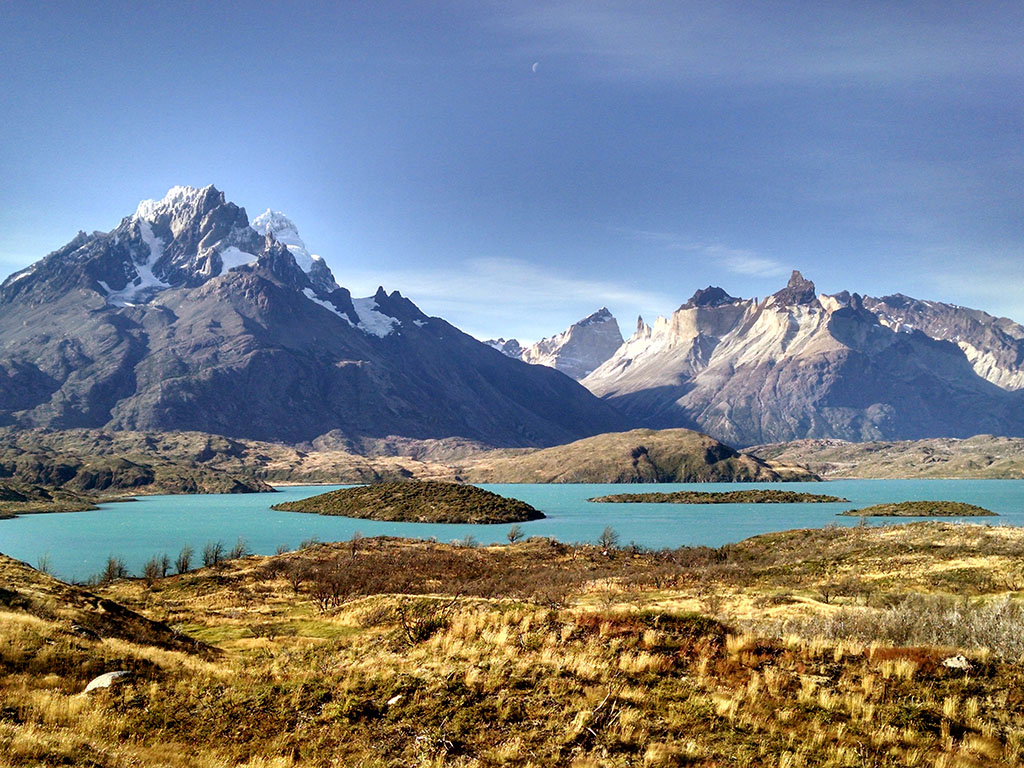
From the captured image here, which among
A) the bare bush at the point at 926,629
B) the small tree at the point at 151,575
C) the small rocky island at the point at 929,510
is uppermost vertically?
the bare bush at the point at 926,629

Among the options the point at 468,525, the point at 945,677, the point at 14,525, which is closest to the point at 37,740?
the point at 945,677

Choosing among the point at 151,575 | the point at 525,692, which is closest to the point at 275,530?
the point at 151,575

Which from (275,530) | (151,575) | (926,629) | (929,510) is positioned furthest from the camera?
(929,510)

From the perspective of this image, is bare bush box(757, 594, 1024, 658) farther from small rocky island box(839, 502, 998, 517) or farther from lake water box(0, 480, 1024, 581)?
small rocky island box(839, 502, 998, 517)

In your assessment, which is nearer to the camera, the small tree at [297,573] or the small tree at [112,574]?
the small tree at [297,573]

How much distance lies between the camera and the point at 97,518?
185000mm

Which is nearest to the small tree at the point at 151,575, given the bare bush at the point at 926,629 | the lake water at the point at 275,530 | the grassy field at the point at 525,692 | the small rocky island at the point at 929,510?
the lake water at the point at 275,530

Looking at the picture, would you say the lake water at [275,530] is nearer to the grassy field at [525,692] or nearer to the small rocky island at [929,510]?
the small rocky island at [929,510]

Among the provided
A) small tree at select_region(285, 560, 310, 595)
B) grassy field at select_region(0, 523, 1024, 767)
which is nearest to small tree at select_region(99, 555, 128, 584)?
small tree at select_region(285, 560, 310, 595)

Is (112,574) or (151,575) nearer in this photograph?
(112,574)

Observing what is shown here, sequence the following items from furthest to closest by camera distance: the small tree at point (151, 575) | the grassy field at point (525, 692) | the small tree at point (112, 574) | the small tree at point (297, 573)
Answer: the small tree at point (112, 574), the small tree at point (151, 575), the small tree at point (297, 573), the grassy field at point (525, 692)

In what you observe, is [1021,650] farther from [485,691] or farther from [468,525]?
[468,525]

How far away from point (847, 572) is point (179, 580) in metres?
67.0

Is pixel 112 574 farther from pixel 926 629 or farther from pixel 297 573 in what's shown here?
pixel 926 629
